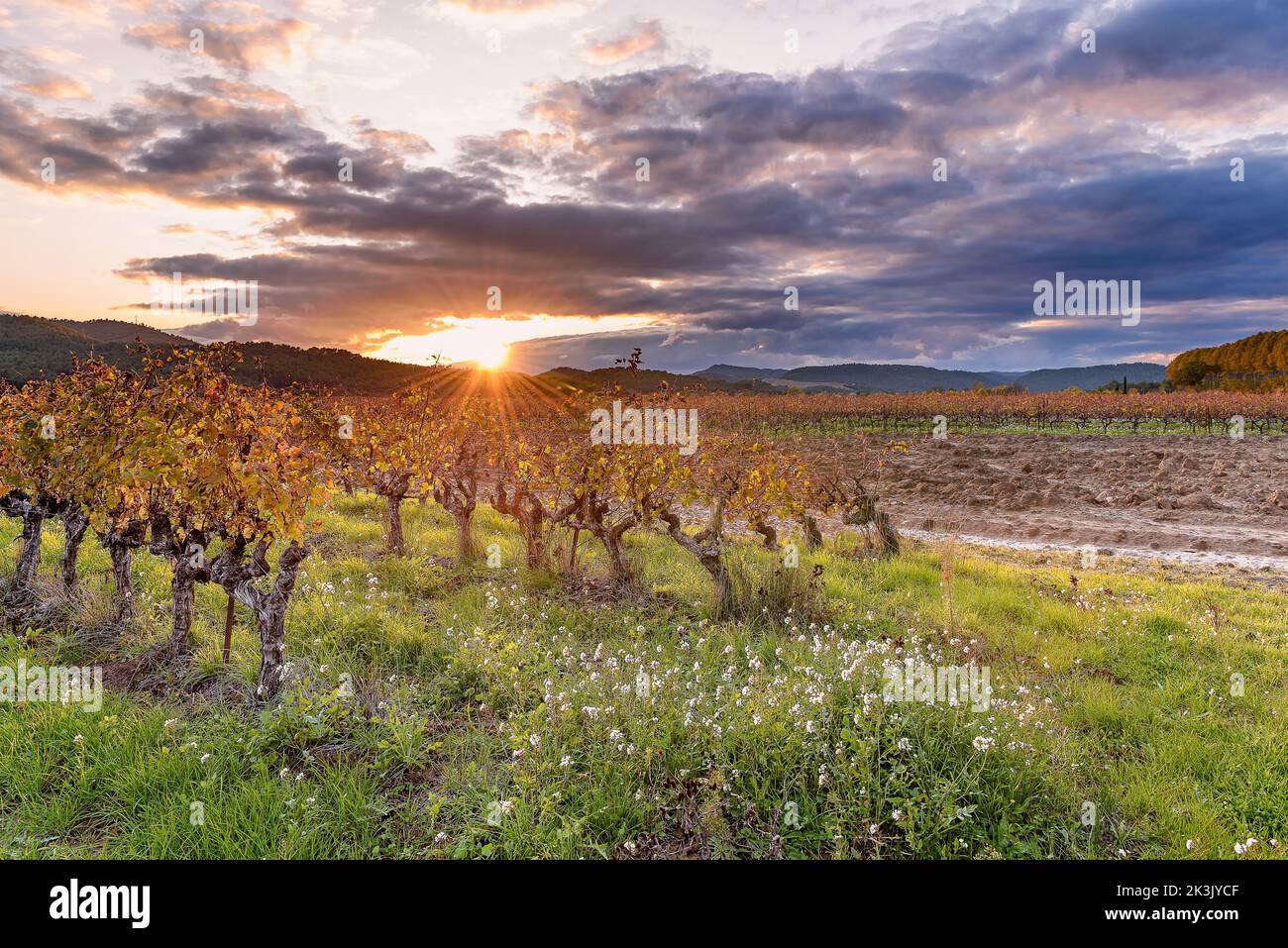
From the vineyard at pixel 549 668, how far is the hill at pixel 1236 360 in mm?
140562

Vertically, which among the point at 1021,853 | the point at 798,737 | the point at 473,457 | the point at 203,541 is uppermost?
the point at 473,457

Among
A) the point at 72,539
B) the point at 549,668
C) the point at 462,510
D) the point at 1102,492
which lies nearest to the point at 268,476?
the point at 549,668

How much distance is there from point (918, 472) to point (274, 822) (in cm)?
2730

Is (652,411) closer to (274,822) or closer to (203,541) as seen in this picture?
(203,541)

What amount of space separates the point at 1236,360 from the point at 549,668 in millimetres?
175415

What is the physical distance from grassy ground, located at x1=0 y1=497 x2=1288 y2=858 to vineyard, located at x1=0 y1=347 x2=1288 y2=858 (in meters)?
0.03

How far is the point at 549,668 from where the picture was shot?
278 inches

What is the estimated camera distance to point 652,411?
1114 centimetres

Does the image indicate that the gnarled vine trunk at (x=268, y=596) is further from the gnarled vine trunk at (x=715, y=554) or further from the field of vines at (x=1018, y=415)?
the field of vines at (x=1018, y=415)

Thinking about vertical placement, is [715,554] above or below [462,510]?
below

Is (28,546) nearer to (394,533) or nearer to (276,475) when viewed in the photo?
(394,533)
